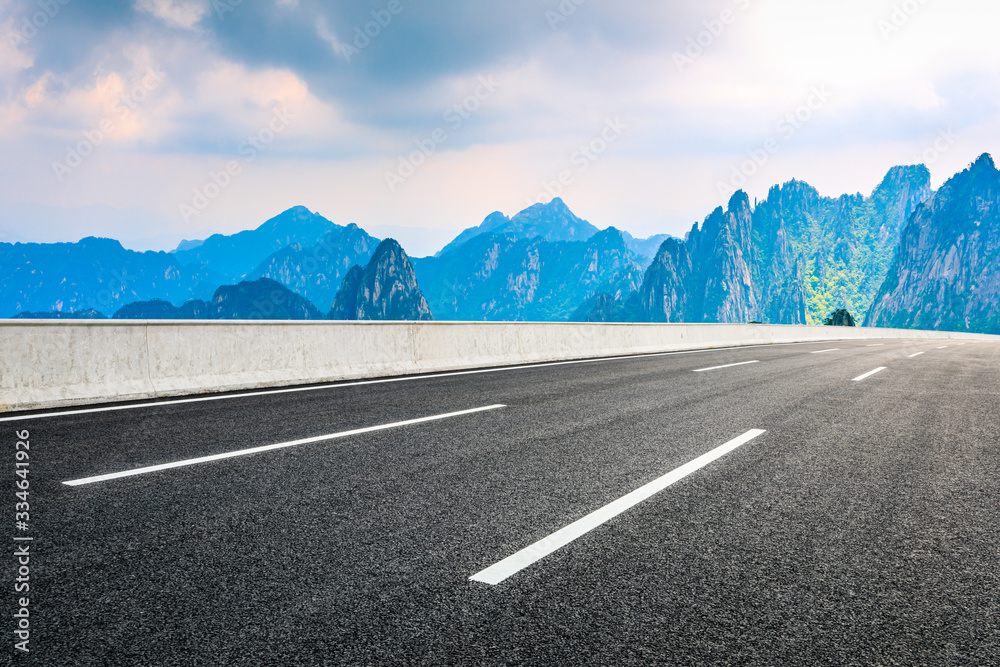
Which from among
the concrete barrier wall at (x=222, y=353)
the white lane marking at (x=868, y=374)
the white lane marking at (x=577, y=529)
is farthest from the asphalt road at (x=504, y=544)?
the white lane marking at (x=868, y=374)

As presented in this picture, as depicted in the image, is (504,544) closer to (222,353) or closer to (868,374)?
(222,353)

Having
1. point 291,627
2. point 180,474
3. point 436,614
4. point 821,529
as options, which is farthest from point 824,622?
point 180,474

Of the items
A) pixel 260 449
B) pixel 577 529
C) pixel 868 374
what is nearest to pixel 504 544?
pixel 577 529

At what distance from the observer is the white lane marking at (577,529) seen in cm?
276

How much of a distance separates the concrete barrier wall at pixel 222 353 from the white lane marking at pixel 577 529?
21.9ft

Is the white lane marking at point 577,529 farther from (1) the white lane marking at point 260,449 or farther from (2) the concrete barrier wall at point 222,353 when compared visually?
(2) the concrete barrier wall at point 222,353

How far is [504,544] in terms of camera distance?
122 inches

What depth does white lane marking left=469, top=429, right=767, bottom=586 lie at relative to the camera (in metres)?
2.76

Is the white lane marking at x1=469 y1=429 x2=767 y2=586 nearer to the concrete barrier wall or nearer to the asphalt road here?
the asphalt road

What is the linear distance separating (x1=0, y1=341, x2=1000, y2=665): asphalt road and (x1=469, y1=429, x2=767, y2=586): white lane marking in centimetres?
6

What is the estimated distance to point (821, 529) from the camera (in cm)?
342

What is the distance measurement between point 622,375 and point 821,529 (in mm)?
7930

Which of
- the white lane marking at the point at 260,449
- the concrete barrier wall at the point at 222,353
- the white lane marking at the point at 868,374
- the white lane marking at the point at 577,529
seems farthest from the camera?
the white lane marking at the point at 868,374

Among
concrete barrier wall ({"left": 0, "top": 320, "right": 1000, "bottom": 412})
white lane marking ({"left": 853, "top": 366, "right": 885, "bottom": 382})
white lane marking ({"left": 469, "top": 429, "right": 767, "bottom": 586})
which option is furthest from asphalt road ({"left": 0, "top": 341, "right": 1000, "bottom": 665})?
white lane marking ({"left": 853, "top": 366, "right": 885, "bottom": 382})
